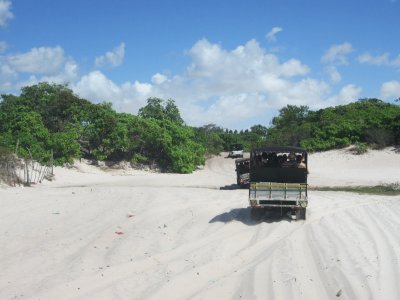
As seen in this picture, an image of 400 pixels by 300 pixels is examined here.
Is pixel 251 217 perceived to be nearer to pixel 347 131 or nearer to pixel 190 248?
pixel 190 248

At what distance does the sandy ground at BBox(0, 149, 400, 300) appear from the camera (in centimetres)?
789

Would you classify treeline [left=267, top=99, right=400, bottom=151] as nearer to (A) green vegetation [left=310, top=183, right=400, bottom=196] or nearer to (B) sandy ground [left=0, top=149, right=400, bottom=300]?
(A) green vegetation [left=310, top=183, right=400, bottom=196]

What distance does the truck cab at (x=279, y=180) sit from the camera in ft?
44.1

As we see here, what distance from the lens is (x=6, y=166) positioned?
75.2 ft

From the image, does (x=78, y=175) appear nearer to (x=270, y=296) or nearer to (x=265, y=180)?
(x=265, y=180)

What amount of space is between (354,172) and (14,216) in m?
26.2

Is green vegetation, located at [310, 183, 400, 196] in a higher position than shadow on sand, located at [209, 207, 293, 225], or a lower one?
higher

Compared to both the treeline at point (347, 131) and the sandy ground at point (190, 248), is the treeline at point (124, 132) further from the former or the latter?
the sandy ground at point (190, 248)

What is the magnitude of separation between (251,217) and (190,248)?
387cm

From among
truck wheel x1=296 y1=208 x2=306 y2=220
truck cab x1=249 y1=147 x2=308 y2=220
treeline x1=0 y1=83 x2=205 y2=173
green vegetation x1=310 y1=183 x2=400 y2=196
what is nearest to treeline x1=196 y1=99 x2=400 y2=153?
treeline x1=0 y1=83 x2=205 y2=173

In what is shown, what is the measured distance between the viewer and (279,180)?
1484cm

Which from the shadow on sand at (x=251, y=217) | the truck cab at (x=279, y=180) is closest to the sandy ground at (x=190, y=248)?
the shadow on sand at (x=251, y=217)

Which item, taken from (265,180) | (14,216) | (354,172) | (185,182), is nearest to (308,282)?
(265,180)

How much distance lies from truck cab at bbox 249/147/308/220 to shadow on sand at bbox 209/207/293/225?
207 mm
